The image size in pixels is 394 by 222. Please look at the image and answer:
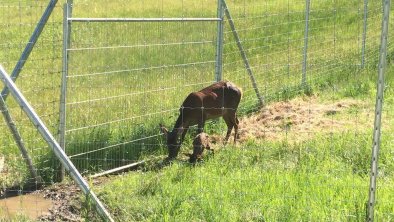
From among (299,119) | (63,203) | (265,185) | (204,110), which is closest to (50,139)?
(63,203)

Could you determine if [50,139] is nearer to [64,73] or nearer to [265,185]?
[64,73]

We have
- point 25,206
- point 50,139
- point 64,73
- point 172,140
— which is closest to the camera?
point 50,139

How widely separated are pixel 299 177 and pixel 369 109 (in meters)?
4.22

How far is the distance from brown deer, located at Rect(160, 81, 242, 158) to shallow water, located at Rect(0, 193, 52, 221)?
198 cm

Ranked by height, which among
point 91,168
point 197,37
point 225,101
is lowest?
point 91,168

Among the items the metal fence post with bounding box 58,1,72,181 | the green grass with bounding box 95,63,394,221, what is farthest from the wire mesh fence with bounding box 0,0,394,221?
the metal fence post with bounding box 58,1,72,181

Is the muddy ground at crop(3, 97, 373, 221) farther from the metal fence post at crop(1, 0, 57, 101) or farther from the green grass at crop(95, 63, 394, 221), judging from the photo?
the metal fence post at crop(1, 0, 57, 101)

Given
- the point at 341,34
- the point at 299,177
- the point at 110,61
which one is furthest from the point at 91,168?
the point at 341,34

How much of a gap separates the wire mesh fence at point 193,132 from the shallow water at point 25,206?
257 mm

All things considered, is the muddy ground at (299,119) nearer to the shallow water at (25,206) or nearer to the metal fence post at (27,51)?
the shallow water at (25,206)

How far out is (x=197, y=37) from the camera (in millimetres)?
10453

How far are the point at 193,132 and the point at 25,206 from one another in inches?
131

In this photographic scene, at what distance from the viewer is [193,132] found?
9.55m

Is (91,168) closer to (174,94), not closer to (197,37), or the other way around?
(174,94)
